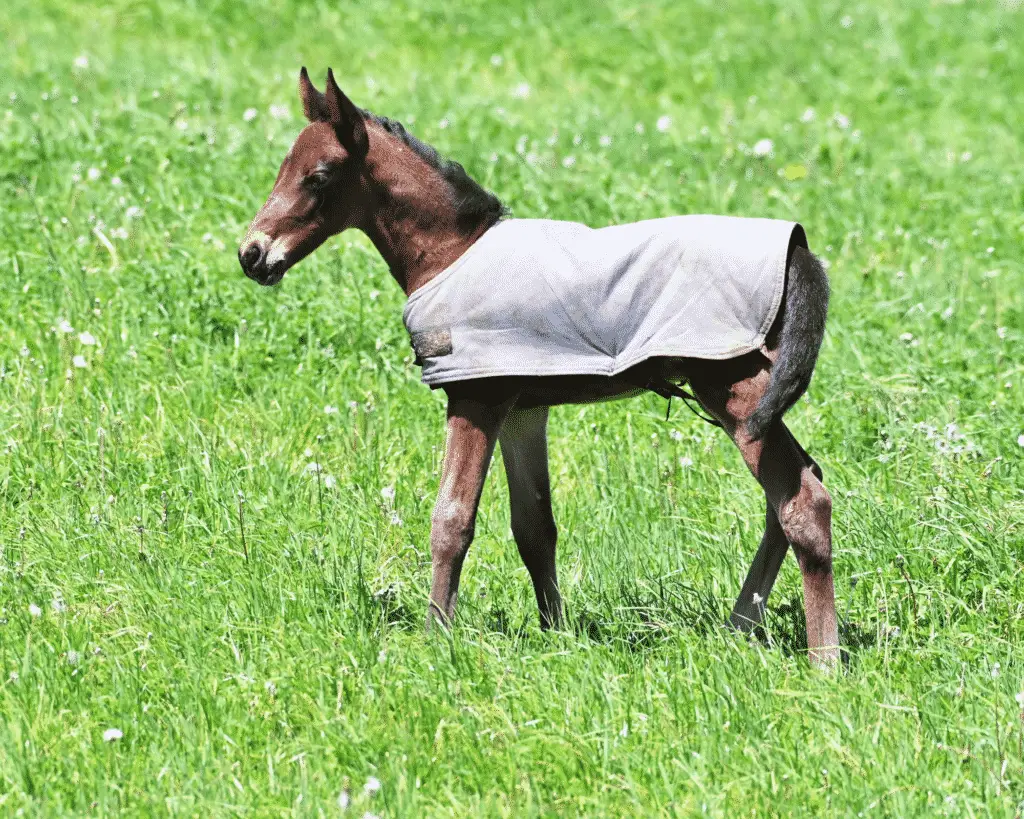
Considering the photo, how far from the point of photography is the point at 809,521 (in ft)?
15.2

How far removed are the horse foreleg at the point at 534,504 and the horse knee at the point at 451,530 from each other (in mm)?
380

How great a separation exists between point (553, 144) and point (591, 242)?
5314 millimetres

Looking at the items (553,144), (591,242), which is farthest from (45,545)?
(553,144)

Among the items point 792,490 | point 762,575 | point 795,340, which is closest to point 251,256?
point 795,340

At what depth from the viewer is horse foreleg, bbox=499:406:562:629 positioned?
5.22m

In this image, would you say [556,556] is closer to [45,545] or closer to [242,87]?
[45,545]

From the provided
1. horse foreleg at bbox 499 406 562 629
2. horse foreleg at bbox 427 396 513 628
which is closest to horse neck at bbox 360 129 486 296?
horse foreleg at bbox 427 396 513 628

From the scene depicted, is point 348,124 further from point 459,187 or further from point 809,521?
point 809,521

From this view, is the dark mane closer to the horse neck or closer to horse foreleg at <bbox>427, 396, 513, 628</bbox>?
the horse neck

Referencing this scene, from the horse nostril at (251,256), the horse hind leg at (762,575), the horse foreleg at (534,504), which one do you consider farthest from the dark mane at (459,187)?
the horse hind leg at (762,575)

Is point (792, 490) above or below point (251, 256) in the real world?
below

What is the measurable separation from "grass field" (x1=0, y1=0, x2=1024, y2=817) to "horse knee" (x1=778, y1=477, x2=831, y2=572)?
0.35 meters

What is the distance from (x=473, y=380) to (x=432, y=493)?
1412mm

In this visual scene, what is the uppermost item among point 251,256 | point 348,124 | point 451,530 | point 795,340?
point 348,124
